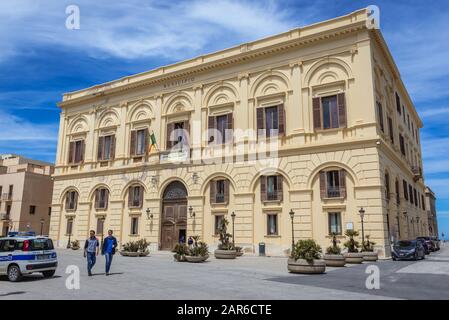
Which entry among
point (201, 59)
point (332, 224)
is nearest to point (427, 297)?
point (332, 224)

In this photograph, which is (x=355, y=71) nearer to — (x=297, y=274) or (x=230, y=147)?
(x=230, y=147)

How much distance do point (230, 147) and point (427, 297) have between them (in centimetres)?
1980

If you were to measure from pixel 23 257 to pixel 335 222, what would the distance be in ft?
57.8

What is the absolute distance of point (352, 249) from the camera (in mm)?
20828

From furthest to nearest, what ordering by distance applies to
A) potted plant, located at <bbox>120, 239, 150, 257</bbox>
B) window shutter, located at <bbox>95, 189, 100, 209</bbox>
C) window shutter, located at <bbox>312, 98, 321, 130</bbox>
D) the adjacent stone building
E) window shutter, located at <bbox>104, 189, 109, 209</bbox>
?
the adjacent stone building, window shutter, located at <bbox>95, 189, 100, 209</bbox>, window shutter, located at <bbox>104, 189, 109, 209</bbox>, potted plant, located at <bbox>120, 239, 150, 257</bbox>, window shutter, located at <bbox>312, 98, 321, 130</bbox>

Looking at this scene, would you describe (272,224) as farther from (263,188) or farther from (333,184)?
(333,184)

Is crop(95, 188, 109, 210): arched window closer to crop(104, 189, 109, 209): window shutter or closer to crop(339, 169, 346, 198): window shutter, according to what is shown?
crop(104, 189, 109, 209): window shutter

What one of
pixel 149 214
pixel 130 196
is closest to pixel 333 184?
pixel 149 214

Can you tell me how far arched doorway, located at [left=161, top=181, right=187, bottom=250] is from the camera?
2958 centimetres

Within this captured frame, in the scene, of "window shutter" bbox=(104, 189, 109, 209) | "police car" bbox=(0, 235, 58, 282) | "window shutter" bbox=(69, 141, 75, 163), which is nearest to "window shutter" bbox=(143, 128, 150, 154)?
"window shutter" bbox=(104, 189, 109, 209)

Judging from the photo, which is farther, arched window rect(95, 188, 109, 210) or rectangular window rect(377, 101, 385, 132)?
arched window rect(95, 188, 109, 210)

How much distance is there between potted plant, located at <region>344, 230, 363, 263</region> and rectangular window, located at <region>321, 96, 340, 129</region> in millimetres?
7318

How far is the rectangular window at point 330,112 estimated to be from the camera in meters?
25.0

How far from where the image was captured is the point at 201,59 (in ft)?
102
